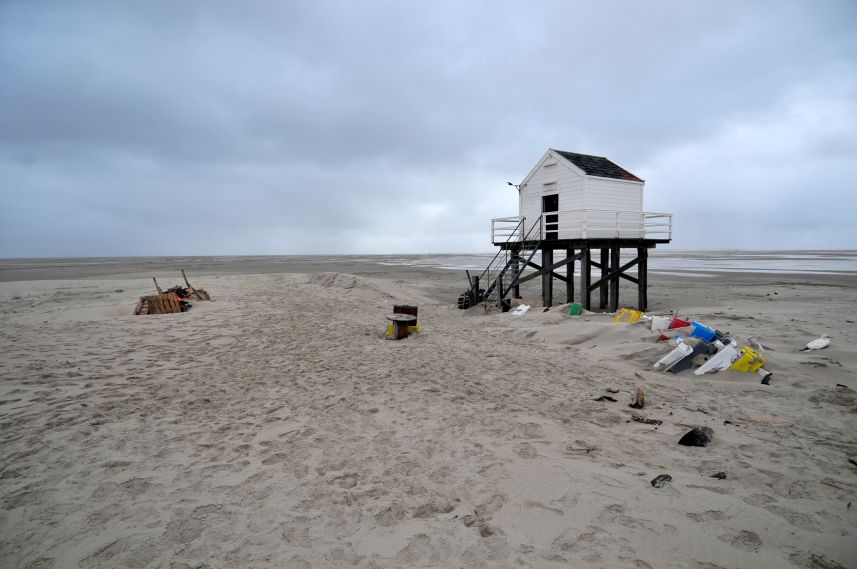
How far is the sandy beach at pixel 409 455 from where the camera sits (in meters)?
3.18

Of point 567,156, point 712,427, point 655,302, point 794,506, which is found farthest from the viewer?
point 655,302

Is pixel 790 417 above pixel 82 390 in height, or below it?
below

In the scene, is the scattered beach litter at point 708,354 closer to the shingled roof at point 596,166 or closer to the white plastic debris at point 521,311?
the white plastic debris at point 521,311

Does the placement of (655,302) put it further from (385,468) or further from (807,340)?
(385,468)

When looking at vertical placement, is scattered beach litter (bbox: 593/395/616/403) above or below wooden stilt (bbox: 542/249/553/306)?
below

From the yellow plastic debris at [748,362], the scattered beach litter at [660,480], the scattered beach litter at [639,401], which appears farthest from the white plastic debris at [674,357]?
the scattered beach litter at [660,480]

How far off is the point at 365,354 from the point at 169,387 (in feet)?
12.1

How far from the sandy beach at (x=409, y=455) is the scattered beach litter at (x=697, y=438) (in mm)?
119

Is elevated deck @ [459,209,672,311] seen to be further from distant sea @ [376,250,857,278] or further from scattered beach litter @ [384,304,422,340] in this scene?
distant sea @ [376,250,857,278]

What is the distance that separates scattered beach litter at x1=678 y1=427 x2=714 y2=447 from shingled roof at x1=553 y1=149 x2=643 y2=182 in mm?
12822

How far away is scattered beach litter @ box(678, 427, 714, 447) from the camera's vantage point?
4.79m

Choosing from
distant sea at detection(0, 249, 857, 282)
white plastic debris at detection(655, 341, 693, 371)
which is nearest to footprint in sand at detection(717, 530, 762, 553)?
white plastic debris at detection(655, 341, 693, 371)

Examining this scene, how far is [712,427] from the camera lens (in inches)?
208

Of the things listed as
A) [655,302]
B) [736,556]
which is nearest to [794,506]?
[736,556]
